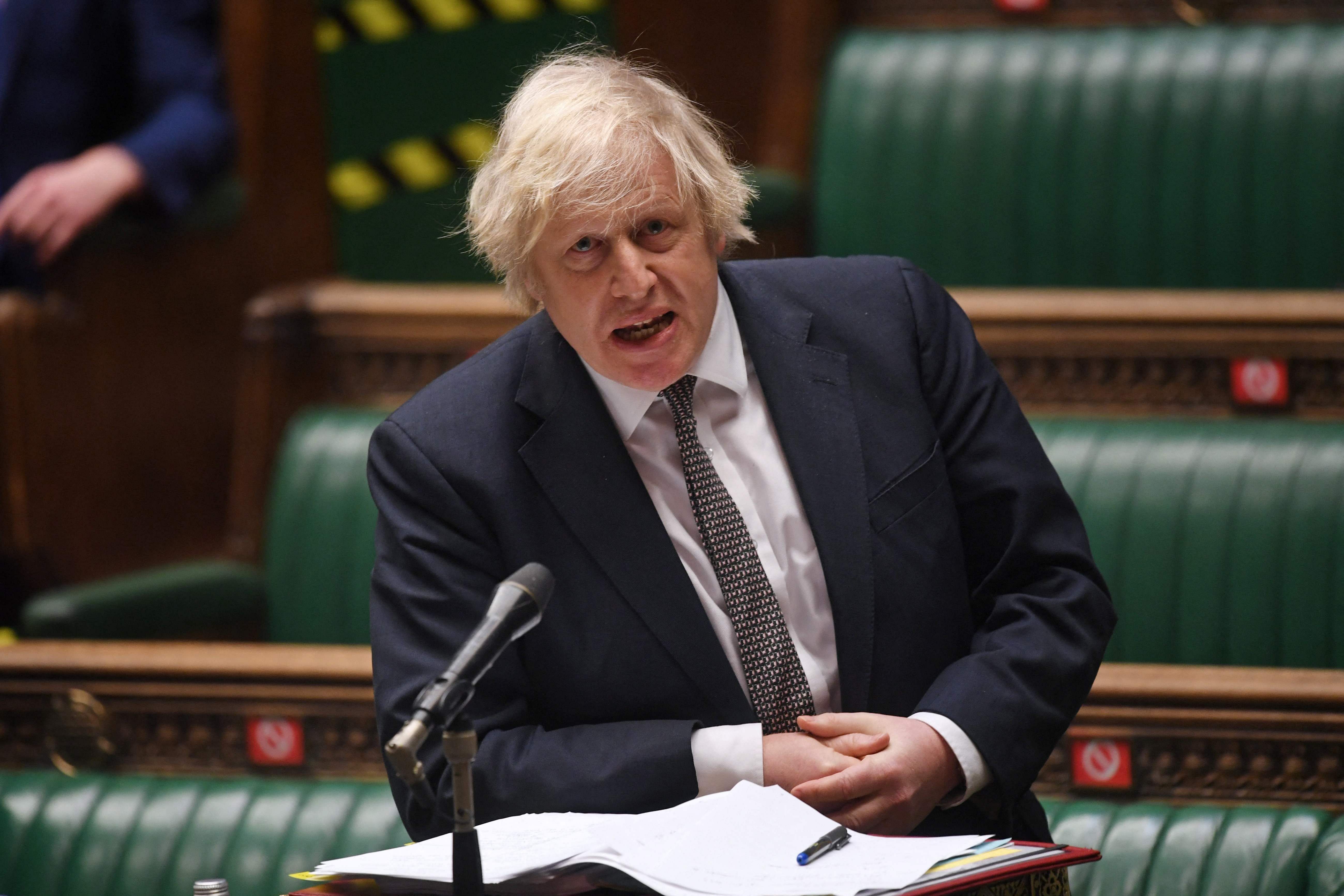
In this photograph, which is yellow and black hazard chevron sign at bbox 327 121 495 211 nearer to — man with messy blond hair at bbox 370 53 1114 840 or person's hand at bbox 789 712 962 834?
man with messy blond hair at bbox 370 53 1114 840

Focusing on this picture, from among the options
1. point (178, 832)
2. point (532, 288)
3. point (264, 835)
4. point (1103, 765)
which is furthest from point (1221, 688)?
point (178, 832)

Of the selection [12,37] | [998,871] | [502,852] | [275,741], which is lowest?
[998,871]

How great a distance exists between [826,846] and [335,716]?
3.72 feet

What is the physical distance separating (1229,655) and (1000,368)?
534mm

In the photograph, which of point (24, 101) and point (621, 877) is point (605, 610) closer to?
point (621, 877)

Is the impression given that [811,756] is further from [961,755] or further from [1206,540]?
[1206,540]

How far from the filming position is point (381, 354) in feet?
9.04

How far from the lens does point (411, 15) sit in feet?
10.2

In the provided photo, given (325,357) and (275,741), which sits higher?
(325,357)

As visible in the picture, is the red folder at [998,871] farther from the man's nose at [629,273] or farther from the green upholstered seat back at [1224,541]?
the green upholstered seat back at [1224,541]

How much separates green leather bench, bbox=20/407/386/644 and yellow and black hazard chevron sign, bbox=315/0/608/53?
0.74m

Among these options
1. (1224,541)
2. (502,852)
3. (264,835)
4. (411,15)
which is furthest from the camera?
(411,15)

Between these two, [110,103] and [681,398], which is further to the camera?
[110,103]

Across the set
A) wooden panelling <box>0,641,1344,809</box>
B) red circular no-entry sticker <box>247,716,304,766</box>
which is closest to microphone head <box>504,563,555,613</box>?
wooden panelling <box>0,641,1344,809</box>
